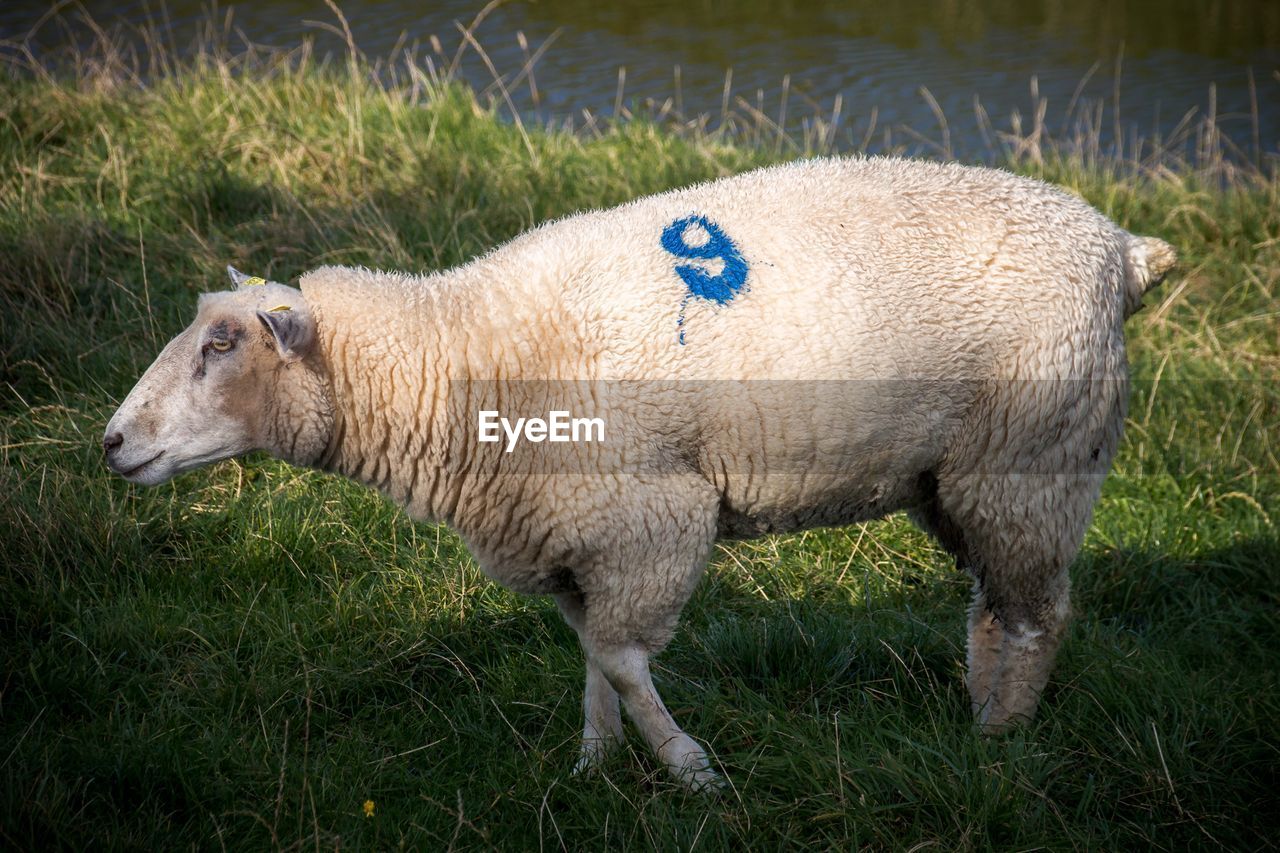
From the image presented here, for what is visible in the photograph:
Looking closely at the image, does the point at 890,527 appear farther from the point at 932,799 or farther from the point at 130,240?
the point at 130,240

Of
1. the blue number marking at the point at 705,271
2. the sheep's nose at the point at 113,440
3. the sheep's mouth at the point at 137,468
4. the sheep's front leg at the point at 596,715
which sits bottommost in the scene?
the sheep's front leg at the point at 596,715

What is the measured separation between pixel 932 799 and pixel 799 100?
646cm

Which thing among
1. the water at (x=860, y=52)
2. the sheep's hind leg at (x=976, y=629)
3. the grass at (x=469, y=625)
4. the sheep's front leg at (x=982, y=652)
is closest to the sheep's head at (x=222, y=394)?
the grass at (x=469, y=625)

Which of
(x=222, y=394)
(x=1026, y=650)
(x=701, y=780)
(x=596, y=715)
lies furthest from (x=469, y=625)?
(x=1026, y=650)

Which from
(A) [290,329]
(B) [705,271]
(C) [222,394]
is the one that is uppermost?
(B) [705,271]

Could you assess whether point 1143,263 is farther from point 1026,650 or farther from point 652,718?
point 652,718

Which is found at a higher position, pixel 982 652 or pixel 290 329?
pixel 290 329

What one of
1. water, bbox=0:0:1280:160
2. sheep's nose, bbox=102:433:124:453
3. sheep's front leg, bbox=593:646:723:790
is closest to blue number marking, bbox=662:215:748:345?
sheep's front leg, bbox=593:646:723:790

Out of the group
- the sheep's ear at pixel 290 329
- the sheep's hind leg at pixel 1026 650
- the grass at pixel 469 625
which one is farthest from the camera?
the sheep's hind leg at pixel 1026 650

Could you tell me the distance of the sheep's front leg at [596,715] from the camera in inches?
129

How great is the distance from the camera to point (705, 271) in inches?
119

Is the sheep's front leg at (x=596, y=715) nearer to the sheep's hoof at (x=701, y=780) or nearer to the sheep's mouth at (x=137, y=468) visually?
the sheep's hoof at (x=701, y=780)

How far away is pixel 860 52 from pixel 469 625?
709 centimetres

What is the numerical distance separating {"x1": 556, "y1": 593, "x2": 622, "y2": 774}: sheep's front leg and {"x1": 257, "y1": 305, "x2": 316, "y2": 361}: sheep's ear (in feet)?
3.05
